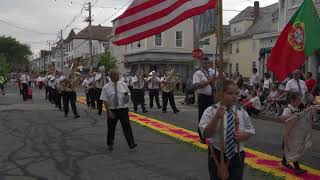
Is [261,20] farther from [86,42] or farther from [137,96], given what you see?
[86,42]

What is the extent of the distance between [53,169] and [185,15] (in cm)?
366

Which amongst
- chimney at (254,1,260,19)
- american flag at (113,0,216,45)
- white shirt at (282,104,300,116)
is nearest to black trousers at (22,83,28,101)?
american flag at (113,0,216,45)

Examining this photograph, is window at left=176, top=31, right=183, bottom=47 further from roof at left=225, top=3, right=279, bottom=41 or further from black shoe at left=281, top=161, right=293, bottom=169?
black shoe at left=281, top=161, right=293, bottom=169

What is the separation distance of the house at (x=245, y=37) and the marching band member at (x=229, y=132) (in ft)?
139

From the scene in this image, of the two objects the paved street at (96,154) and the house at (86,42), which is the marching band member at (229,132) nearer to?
the paved street at (96,154)

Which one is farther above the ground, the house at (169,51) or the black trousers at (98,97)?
the house at (169,51)

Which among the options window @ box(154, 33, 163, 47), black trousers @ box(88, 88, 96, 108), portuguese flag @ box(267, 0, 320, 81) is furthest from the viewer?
window @ box(154, 33, 163, 47)

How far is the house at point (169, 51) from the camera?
53.8m

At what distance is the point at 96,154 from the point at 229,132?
5795 mm

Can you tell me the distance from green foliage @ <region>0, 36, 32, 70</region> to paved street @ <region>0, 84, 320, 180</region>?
105 meters

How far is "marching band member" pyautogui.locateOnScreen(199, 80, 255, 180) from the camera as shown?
5.32 metres

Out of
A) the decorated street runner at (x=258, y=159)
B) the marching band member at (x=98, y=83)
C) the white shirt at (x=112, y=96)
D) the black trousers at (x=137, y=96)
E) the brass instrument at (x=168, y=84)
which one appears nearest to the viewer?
the decorated street runner at (x=258, y=159)

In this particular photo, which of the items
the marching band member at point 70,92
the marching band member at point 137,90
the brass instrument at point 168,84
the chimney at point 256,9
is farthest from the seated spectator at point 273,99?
the chimney at point 256,9

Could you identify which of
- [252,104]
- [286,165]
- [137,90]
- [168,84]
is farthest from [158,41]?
[286,165]
